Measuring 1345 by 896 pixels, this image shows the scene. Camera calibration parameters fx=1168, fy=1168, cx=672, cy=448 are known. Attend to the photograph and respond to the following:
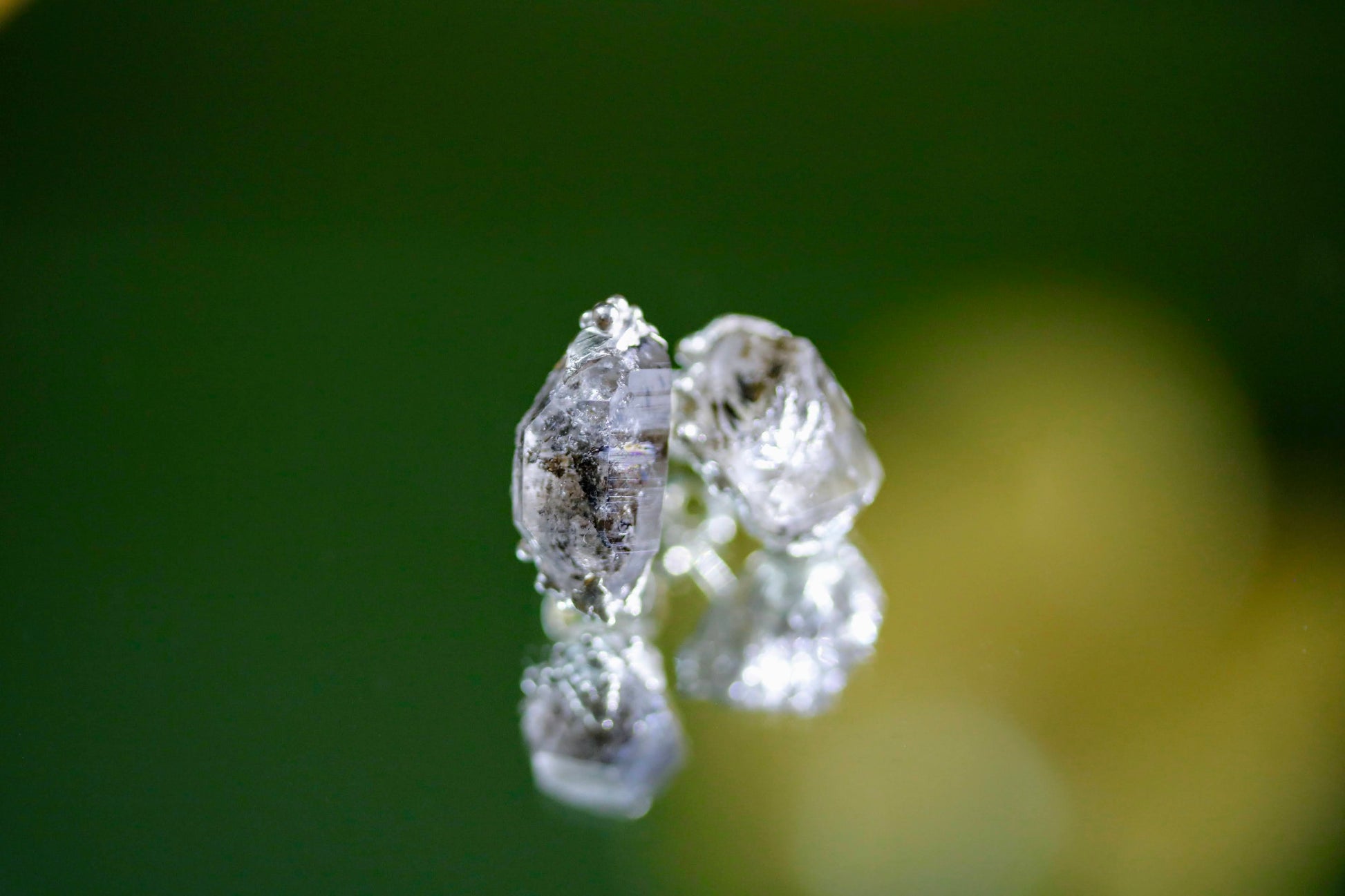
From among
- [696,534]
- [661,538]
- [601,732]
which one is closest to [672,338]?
[696,534]

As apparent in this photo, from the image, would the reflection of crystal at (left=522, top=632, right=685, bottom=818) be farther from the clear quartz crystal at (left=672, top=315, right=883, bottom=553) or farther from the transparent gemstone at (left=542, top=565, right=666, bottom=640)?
the clear quartz crystal at (left=672, top=315, right=883, bottom=553)

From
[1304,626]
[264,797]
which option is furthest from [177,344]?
[1304,626]

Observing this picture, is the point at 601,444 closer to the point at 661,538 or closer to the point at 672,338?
the point at 661,538

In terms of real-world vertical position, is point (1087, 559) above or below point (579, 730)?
above

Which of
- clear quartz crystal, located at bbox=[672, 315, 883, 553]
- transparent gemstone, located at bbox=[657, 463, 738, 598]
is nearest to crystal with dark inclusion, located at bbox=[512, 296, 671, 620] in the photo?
clear quartz crystal, located at bbox=[672, 315, 883, 553]

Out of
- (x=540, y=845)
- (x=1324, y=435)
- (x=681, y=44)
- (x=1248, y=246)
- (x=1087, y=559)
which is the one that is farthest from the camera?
(x=681, y=44)

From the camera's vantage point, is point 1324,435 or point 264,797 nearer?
point 264,797

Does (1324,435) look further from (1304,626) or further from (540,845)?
(540,845)
